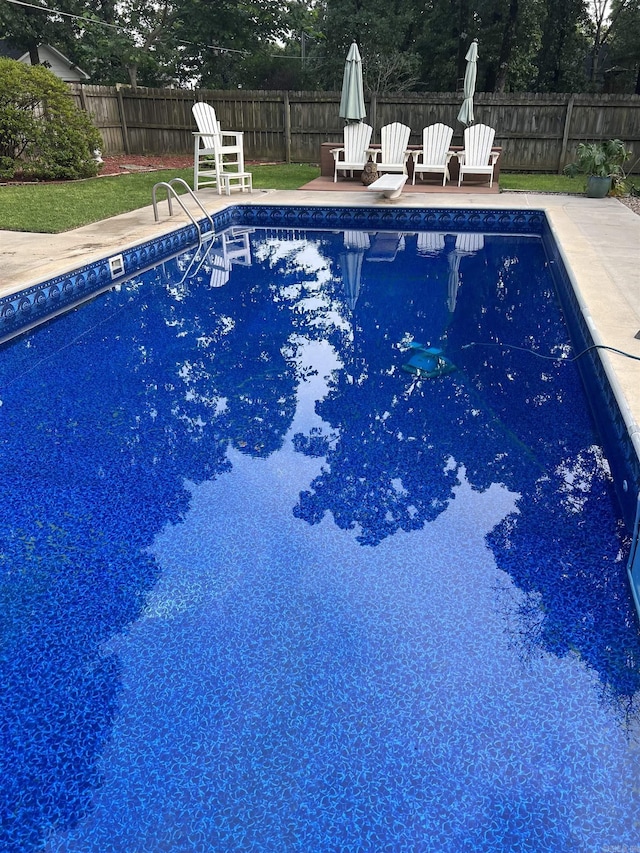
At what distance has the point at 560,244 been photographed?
21.0ft

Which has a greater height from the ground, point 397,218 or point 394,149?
point 394,149

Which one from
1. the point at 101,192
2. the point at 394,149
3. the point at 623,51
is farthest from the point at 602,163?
the point at 623,51

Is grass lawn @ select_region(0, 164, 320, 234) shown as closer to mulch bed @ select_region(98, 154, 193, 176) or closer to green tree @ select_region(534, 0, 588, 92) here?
mulch bed @ select_region(98, 154, 193, 176)

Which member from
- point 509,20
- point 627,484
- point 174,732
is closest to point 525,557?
point 627,484

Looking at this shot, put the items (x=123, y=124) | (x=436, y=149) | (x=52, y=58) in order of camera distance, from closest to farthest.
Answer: (x=436, y=149), (x=123, y=124), (x=52, y=58)

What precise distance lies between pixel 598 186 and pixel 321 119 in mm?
6111

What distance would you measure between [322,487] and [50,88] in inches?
389

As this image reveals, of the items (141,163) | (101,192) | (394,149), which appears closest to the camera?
(101,192)

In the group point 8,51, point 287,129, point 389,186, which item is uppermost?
point 8,51

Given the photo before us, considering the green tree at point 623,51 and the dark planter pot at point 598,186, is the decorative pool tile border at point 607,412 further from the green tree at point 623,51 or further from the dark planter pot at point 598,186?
the green tree at point 623,51

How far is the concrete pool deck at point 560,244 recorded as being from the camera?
3945 mm

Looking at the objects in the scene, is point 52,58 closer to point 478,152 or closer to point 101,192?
point 101,192

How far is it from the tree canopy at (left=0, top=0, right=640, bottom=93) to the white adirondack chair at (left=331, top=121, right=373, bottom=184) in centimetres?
628

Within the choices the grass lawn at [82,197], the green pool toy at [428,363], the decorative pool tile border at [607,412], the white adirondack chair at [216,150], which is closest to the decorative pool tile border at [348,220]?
the white adirondack chair at [216,150]
